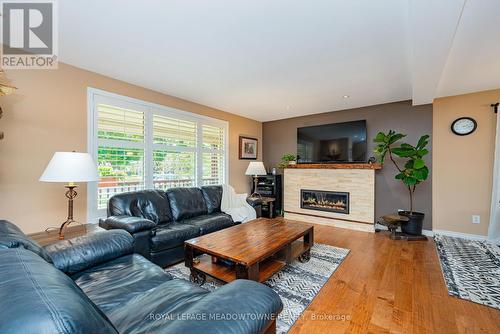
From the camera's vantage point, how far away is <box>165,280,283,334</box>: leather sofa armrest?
0.77m

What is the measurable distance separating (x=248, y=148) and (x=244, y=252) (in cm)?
373

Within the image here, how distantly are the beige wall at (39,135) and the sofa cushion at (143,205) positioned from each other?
0.47 m

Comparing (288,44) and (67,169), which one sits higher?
(288,44)

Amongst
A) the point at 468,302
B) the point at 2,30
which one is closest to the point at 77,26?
the point at 2,30

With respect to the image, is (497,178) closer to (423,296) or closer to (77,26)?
(423,296)

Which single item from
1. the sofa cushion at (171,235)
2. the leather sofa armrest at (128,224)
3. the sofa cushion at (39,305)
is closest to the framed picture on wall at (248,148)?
the sofa cushion at (171,235)

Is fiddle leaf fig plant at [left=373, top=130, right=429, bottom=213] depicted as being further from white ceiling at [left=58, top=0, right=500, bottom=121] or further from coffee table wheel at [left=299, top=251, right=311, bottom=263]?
coffee table wheel at [left=299, top=251, right=311, bottom=263]

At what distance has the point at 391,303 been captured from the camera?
189cm

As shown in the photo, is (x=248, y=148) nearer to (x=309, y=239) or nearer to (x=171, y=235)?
(x=309, y=239)

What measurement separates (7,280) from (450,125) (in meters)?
5.17

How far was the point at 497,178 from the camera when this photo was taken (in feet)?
10.6

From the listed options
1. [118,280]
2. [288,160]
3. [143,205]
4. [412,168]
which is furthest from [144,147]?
[412,168]

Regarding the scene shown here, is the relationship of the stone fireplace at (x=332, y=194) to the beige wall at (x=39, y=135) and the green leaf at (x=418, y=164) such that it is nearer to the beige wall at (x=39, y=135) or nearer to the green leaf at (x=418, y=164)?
the green leaf at (x=418, y=164)

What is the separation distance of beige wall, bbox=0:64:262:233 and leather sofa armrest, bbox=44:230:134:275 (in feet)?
3.92
